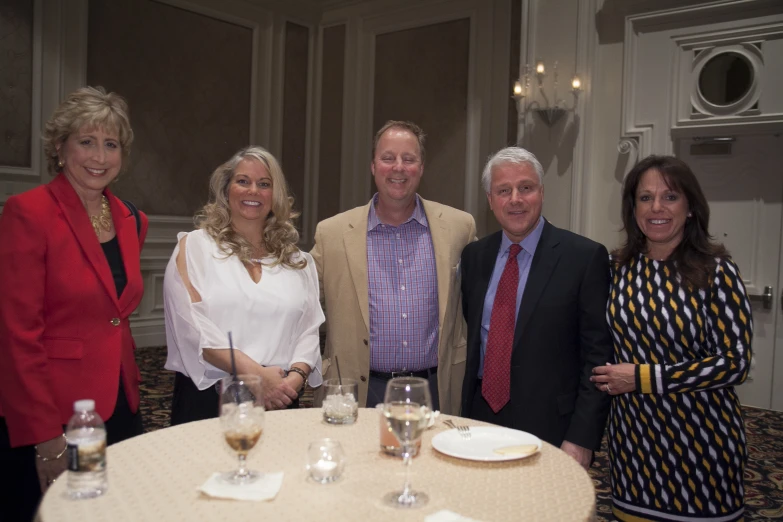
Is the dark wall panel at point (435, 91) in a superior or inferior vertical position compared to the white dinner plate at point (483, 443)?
superior

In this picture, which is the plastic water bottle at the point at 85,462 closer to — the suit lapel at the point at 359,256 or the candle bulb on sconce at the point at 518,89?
the suit lapel at the point at 359,256

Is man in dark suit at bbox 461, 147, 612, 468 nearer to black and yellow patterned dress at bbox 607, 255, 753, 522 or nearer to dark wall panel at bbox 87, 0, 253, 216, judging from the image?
black and yellow patterned dress at bbox 607, 255, 753, 522

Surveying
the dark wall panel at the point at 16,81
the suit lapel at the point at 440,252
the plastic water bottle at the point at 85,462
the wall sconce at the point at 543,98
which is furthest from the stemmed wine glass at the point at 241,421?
the dark wall panel at the point at 16,81

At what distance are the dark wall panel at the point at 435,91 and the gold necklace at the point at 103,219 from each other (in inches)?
228

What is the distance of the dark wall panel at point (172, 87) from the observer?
707 centimetres

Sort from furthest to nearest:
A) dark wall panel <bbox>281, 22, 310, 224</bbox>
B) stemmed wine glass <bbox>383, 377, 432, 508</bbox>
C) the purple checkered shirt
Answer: dark wall panel <bbox>281, 22, 310, 224</bbox>
the purple checkered shirt
stemmed wine glass <bbox>383, 377, 432, 508</bbox>

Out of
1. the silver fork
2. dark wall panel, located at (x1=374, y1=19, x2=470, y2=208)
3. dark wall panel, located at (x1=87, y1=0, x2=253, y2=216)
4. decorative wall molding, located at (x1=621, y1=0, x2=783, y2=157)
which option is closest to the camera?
the silver fork

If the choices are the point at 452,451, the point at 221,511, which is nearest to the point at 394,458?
the point at 452,451

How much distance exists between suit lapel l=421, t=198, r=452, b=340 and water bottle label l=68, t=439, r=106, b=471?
150cm

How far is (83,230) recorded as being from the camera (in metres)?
2.10

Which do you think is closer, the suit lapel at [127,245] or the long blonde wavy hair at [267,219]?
the suit lapel at [127,245]

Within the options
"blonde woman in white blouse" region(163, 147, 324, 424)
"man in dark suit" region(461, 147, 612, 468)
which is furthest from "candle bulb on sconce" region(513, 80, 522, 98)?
"blonde woman in white blouse" region(163, 147, 324, 424)

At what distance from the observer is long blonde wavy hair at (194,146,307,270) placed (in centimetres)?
247

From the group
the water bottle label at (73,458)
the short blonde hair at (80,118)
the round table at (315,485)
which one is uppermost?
the short blonde hair at (80,118)
